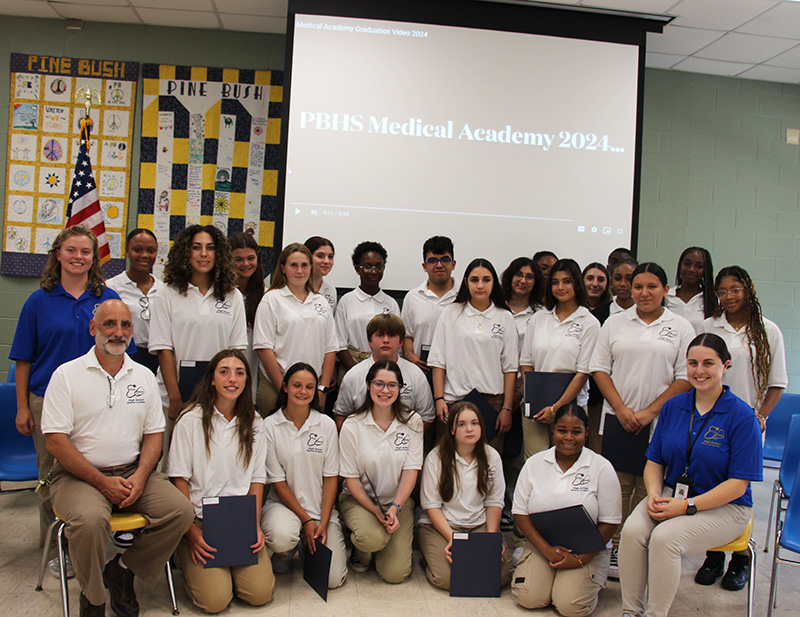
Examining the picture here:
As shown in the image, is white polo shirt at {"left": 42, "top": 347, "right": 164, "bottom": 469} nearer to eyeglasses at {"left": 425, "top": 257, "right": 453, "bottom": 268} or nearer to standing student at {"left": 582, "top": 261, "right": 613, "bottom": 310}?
eyeglasses at {"left": 425, "top": 257, "right": 453, "bottom": 268}

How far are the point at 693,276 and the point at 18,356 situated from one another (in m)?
3.57

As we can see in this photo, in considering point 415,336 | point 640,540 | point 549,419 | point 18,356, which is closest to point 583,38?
point 415,336

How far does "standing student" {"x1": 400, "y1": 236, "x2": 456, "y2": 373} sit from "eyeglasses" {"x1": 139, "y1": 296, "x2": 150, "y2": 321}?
Answer: 1447 mm

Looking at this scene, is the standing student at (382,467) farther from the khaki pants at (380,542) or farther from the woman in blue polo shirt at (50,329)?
the woman in blue polo shirt at (50,329)

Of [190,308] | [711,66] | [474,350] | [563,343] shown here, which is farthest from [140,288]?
[711,66]

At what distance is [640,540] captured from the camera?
2553 mm

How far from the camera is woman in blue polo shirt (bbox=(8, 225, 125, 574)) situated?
2.81 meters

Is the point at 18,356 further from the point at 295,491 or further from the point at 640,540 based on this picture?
the point at 640,540

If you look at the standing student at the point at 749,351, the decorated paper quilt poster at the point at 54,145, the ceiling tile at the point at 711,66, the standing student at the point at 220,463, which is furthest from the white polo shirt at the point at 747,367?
the decorated paper quilt poster at the point at 54,145

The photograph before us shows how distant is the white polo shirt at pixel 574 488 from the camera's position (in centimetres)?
283

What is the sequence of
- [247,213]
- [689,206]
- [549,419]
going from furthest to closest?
1. [689,206]
2. [247,213]
3. [549,419]

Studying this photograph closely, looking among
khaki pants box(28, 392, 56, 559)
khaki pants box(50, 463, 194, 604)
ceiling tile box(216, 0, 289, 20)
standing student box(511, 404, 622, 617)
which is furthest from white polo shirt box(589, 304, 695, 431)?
ceiling tile box(216, 0, 289, 20)

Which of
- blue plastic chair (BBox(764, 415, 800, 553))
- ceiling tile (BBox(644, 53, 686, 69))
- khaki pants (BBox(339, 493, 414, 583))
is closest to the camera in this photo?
khaki pants (BBox(339, 493, 414, 583))

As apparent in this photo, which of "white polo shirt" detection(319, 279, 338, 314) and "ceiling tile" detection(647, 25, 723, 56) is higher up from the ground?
"ceiling tile" detection(647, 25, 723, 56)
